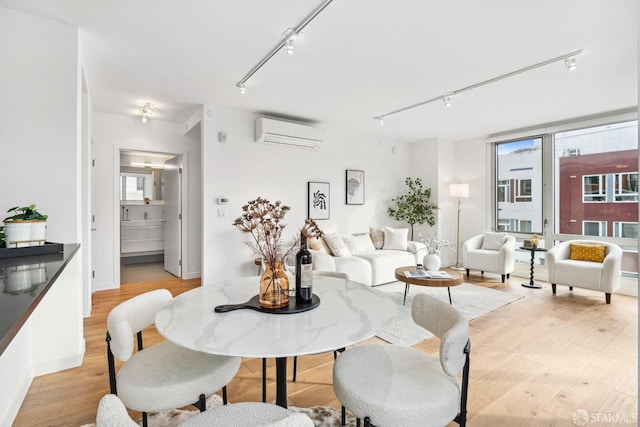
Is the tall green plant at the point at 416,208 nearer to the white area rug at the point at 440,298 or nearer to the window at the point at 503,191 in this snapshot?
the window at the point at 503,191

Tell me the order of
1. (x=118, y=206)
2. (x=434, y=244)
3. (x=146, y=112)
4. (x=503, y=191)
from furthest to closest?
(x=503, y=191) → (x=434, y=244) → (x=118, y=206) → (x=146, y=112)

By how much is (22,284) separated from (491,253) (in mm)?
5571

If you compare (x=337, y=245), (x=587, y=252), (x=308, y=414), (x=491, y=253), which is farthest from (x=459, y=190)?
(x=308, y=414)

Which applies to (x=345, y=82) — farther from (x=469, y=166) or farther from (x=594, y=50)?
(x=469, y=166)

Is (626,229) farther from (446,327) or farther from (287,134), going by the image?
(287,134)

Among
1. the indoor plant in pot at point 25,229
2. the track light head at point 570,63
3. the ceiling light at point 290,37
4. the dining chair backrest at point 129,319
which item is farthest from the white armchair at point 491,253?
the indoor plant in pot at point 25,229

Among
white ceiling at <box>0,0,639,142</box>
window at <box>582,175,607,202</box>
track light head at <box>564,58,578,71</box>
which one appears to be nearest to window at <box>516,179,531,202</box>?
window at <box>582,175,607,202</box>

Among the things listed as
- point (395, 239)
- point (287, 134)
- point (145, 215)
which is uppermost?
point (287, 134)

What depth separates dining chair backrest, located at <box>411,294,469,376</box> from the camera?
1.23 metres

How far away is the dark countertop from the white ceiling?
171cm

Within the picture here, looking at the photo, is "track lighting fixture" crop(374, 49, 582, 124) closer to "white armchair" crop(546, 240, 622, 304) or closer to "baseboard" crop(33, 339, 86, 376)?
"white armchair" crop(546, 240, 622, 304)

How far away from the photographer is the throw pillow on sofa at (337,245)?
4730 mm

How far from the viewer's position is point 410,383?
4.28 feet

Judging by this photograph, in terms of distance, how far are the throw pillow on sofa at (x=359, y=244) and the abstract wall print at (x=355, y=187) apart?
777 millimetres
